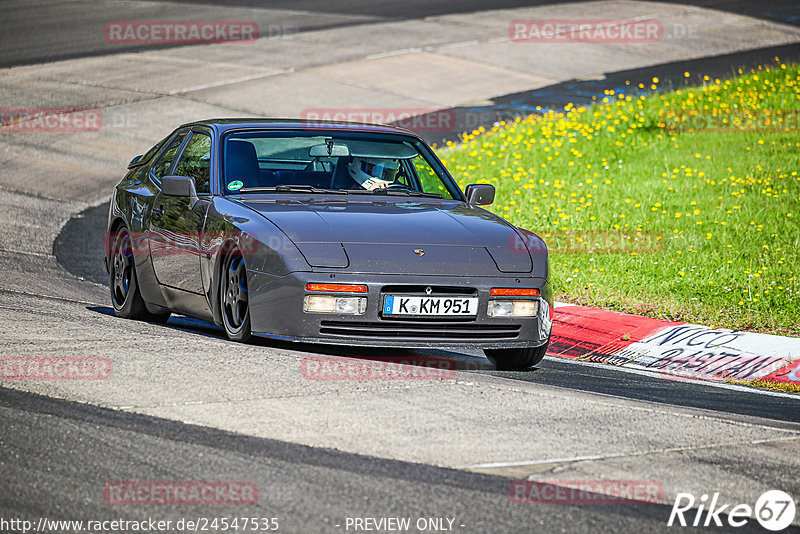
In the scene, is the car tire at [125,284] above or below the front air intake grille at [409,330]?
below

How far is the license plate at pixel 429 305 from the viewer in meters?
6.84

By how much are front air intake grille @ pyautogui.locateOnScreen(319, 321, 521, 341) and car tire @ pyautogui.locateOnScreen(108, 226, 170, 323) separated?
2.41 metres

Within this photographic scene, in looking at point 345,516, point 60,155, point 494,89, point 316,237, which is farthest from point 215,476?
point 494,89

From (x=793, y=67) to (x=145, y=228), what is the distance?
17.2 metres

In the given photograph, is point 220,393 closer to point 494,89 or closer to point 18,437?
point 18,437

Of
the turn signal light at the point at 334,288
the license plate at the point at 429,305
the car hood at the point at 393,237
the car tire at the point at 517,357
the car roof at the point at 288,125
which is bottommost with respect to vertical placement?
the car tire at the point at 517,357

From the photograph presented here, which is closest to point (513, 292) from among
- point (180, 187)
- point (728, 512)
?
point (180, 187)

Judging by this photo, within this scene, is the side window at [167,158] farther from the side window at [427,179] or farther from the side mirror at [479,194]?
the side mirror at [479,194]

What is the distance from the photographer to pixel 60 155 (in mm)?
17516

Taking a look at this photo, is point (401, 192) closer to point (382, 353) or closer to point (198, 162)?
point (382, 353)

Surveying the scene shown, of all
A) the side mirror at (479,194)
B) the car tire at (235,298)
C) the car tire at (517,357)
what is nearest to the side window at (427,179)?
the side mirror at (479,194)

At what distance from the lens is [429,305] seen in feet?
22.6

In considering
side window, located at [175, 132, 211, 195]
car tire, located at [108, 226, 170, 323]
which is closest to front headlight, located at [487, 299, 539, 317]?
side window, located at [175, 132, 211, 195]

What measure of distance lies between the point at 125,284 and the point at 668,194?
7426 mm
